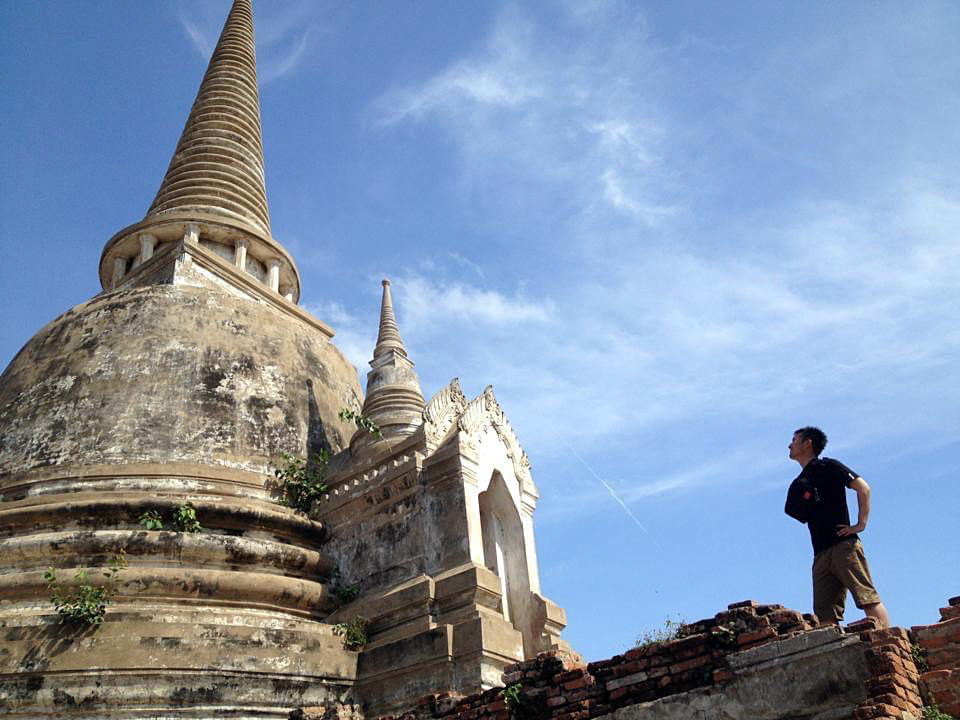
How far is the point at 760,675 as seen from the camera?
672cm

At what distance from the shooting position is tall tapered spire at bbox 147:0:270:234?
21.2 m

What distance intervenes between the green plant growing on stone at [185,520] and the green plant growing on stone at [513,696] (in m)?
6.15

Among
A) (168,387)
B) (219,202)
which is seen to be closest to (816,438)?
(168,387)

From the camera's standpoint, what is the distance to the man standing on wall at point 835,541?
23.1 ft

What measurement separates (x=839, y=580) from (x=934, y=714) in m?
1.21

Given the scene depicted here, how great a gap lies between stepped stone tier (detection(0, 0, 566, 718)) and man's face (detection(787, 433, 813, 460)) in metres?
4.48

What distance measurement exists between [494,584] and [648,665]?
158 inches

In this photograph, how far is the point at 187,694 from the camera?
10422mm

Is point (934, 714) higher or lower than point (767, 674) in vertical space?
lower

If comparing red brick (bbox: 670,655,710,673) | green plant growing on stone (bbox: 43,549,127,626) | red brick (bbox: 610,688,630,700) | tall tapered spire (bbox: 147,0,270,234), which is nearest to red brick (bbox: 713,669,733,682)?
red brick (bbox: 670,655,710,673)

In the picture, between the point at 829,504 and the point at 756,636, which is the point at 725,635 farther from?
the point at 829,504

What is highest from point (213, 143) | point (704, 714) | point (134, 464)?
point (213, 143)

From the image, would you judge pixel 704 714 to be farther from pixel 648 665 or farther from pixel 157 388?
pixel 157 388

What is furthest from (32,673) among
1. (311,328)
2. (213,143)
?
(213,143)
